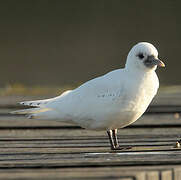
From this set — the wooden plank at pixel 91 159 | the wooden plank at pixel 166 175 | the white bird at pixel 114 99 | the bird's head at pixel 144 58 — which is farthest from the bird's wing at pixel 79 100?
the wooden plank at pixel 166 175

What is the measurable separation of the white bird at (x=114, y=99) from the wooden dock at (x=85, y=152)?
0.27 metres

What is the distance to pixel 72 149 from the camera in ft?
23.0

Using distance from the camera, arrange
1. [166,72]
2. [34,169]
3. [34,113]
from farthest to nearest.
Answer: [166,72] < [34,113] < [34,169]

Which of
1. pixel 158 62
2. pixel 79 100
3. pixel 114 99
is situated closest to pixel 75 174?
pixel 114 99

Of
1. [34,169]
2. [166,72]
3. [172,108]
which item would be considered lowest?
[34,169]

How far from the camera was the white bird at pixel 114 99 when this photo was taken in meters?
6.99

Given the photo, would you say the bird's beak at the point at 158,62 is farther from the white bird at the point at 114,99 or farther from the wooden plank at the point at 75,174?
the wooden plank at the point at 75,174

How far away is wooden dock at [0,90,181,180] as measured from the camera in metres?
5.50

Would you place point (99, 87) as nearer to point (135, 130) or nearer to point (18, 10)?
point (135, 130)

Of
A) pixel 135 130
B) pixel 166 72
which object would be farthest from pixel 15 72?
pixel 135 130

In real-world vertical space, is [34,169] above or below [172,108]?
below

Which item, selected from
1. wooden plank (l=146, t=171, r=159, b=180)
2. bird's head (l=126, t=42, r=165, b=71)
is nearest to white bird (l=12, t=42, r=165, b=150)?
bird's head (l=126, t=42, r=165, b=71)

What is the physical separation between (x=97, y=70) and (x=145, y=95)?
42.6ft

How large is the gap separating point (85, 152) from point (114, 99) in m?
→ 0.57
